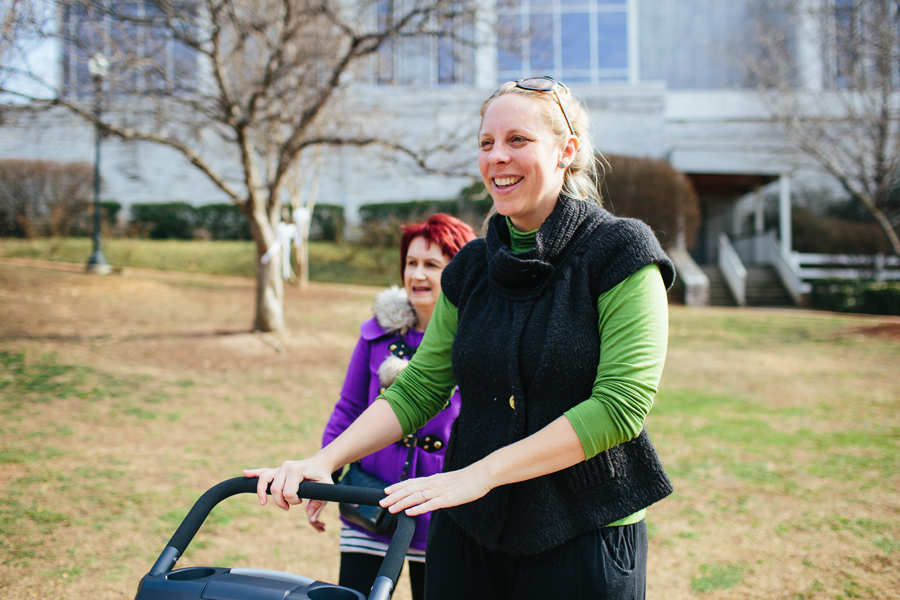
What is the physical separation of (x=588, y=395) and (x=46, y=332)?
32.8 ft

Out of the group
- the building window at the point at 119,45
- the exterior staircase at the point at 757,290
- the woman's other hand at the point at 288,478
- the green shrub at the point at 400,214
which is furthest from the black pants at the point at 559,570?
the exterior staircase at the point at 757,290

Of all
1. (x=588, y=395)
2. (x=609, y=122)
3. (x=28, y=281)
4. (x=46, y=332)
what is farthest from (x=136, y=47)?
(x=609, y=122)

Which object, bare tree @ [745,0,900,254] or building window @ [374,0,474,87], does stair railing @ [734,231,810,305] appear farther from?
building window @ [374,0,474,87]

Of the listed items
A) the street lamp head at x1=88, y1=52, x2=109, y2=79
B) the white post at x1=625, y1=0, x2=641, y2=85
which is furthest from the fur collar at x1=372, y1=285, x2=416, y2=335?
the white post at x1=625, y1=0, x2=641, y2=85

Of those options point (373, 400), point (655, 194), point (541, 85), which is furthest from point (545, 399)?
point (655, 194)

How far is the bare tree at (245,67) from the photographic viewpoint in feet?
25.5

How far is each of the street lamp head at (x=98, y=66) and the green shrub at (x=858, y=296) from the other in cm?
1665

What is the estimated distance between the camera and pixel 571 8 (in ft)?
73.8

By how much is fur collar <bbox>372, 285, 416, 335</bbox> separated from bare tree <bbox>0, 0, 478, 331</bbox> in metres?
6.14

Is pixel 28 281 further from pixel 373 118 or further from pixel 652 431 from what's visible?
pixel 652 431

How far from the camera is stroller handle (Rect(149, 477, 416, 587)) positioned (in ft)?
4.36

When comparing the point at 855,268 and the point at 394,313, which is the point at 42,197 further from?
the point at 855,268

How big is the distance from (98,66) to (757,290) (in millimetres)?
17348

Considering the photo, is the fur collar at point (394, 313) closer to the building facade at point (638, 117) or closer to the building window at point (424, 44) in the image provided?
the building window at point (424, 44)
